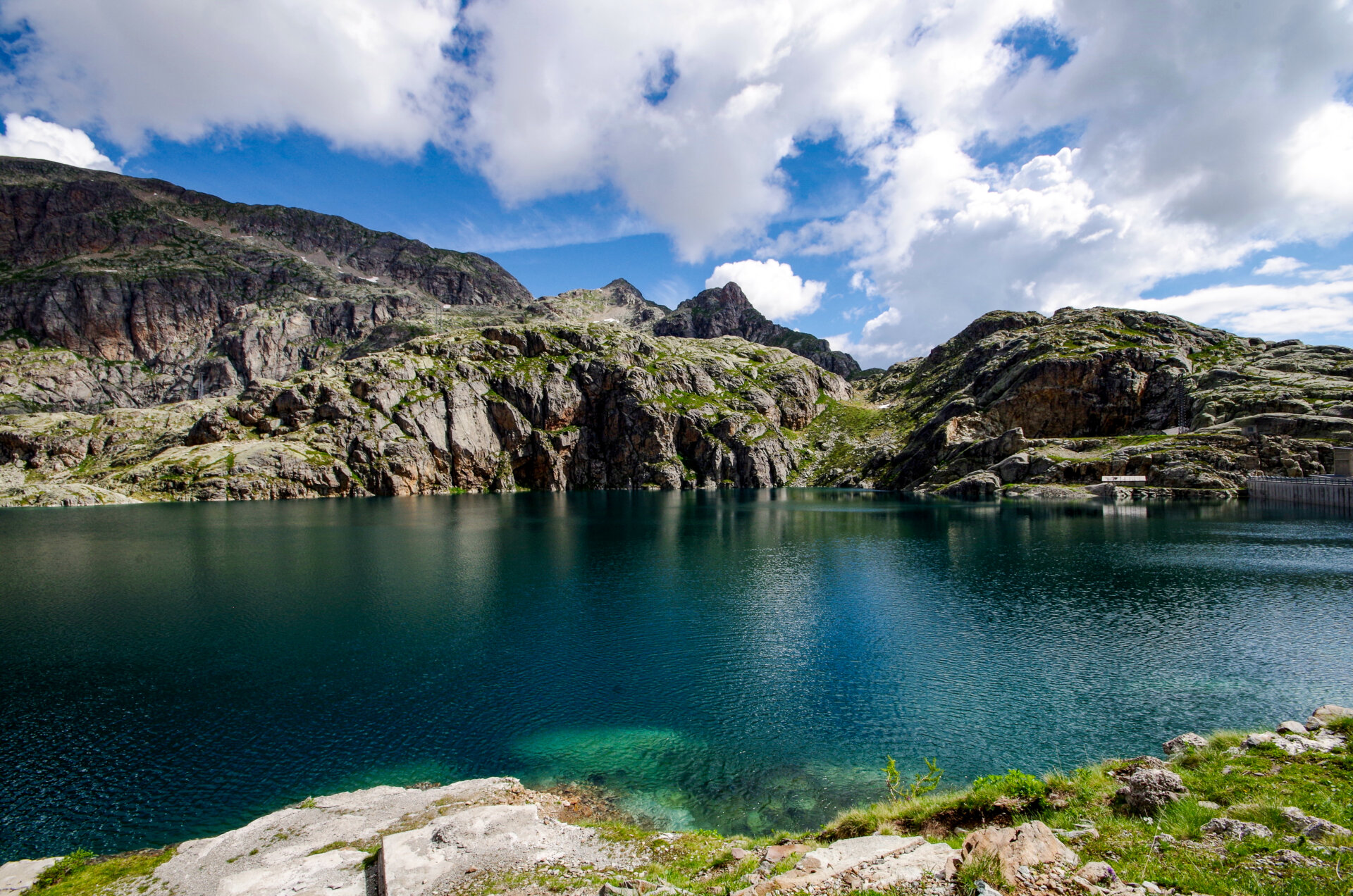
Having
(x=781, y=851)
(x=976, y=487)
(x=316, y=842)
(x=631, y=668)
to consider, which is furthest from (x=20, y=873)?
(x=976, y=487)

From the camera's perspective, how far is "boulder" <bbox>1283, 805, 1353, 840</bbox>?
1205 cm

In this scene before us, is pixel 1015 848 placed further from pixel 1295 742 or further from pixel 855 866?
pixel 1295 742

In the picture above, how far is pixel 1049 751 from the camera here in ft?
90.1

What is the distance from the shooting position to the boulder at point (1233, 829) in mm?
12719

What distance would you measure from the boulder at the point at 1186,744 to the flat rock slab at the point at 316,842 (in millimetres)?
24512

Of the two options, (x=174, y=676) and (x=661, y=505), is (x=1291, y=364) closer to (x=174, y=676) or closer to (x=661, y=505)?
(x=661, y=505)

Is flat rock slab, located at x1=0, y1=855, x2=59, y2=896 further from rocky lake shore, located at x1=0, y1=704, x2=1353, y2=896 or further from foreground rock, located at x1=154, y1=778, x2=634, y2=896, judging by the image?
foreground rock, located at x1=154, y1=778, x2=634, y2=896

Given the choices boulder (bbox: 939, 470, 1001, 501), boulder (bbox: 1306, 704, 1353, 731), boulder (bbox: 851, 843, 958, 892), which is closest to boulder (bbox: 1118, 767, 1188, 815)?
boulder (bbox: 851, 843, 958, 892)

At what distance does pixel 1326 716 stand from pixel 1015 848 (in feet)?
64.2

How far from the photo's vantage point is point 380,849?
1794 centimetres

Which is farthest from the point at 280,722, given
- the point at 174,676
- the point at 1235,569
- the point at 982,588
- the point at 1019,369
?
the point at 1019,369

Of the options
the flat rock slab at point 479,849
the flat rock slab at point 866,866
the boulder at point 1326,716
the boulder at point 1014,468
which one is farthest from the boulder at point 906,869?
the boulder at point 1014,468

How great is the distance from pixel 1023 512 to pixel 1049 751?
111726 mm

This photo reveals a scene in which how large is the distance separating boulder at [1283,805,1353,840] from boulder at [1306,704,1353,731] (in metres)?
11.5
